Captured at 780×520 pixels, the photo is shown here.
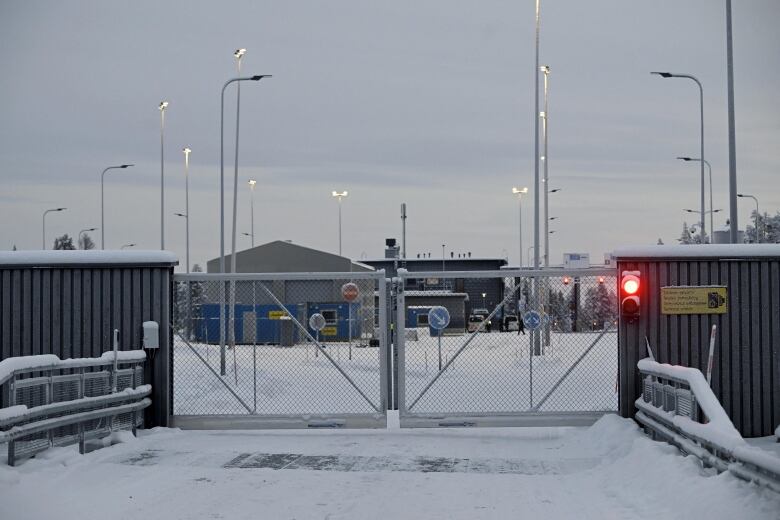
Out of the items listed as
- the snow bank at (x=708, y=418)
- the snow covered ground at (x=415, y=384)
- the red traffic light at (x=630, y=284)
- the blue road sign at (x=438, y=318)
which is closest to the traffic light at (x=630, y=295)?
the red traffic light at (x=630, y=284)

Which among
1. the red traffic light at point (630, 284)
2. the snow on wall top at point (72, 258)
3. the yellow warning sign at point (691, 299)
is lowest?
the yellow warning sign at point (691, 299)

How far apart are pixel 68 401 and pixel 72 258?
343cm

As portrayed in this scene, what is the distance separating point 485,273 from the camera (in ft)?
49.3

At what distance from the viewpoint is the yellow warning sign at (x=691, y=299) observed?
1499 cm

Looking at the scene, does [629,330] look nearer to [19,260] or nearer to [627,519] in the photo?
[627,519]

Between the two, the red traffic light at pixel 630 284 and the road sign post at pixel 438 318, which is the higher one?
the red traffic light at pixel 630 284

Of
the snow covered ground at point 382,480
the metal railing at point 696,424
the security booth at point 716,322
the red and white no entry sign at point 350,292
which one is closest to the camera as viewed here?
the metal railing at point 696,424

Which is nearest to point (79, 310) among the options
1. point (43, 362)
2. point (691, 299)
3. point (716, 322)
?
point (43, 362)

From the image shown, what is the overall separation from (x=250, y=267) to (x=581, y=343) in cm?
5522

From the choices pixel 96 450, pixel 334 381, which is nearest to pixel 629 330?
pixel 96 450

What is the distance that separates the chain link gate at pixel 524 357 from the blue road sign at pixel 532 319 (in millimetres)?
22

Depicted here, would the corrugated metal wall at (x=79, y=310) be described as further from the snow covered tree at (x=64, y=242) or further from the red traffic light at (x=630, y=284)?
the snow covered tree at (x=64, y=242)

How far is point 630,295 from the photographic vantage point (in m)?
14.8

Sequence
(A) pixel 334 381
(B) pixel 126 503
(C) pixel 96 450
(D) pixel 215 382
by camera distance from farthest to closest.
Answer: (A) pixel 334 381 < (D) pixel 215 382 < (C) pixel 96 450 < (B) pixel 126 503
